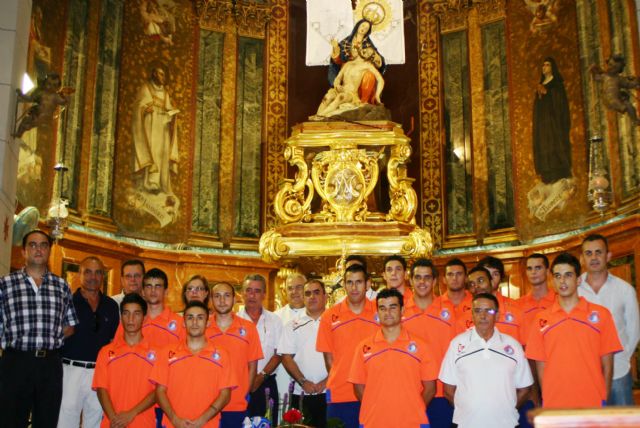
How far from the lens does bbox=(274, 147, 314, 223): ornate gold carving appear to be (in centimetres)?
1012

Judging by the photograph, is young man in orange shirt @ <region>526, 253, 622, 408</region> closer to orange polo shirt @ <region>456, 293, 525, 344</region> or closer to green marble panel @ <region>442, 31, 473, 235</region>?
orange polo shirt @ <region>456, 293, 525, 344</region>

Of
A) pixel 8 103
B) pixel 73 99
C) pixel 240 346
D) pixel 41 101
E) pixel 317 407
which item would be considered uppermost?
pixel 73 99

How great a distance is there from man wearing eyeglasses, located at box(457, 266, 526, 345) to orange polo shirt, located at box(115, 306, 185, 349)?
6.38ft

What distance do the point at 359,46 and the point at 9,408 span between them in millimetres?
7424

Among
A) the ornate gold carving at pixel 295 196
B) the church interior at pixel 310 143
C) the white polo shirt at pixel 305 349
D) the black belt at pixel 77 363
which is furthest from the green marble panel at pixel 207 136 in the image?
the black belt at pixel 77 363

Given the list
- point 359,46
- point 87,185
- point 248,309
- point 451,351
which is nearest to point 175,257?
point 87,185

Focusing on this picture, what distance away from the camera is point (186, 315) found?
507 cm

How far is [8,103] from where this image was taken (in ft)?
19.5

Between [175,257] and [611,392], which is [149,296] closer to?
[611,392]

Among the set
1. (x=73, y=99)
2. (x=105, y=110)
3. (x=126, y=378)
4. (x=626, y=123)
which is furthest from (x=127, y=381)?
(x=626, y=123)

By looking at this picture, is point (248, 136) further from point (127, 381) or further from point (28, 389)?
point (28, 389)

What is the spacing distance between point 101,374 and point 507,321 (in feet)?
8.74

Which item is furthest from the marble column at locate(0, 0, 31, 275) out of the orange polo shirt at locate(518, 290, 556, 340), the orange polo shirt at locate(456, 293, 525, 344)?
the orange polo shirt at locate(518, 290, 556, 340)

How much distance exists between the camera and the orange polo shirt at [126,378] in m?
5.14
